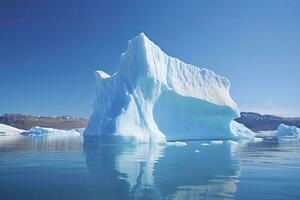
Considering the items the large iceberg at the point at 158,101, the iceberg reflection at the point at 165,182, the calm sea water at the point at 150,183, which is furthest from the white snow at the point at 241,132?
the iceberg reflection at the point at 165,182

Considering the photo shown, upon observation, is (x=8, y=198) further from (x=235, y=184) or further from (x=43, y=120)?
(x=43, y=120)

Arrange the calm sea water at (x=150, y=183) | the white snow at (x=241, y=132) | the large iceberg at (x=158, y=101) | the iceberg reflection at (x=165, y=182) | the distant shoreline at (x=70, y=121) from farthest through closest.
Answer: the distant shoreline at (x=70, y=121) < the white snow at (x=241, y=132) < the large iceberg at (x=158, y=101) < the iceberg reflection at (x=165, y=182) < the calm sea water at (x=150, y=183)

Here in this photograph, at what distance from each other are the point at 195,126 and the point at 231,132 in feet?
16.6

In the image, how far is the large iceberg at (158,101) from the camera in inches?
1222

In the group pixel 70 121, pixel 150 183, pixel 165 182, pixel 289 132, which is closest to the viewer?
pixel 150 183

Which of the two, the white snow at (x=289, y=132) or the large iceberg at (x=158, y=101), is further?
the white snow at (x=289, y=132)

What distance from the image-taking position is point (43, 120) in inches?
5950

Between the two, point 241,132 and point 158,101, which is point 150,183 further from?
point 241,132

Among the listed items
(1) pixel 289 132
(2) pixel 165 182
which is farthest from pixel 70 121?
(2) pixel 165 182

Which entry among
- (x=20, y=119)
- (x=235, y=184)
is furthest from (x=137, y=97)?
(x=20, y=119)

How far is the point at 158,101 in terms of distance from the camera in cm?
3500

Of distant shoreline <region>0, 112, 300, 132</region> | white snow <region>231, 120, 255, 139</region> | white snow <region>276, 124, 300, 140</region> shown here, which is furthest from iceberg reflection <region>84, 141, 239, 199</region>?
distant shoreline <region>0, 112, 300, 132</region>

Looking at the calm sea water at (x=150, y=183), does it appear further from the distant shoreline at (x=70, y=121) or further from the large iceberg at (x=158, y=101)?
the distant shoreline at (x=70, y=121)

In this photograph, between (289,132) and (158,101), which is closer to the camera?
(158,101)
